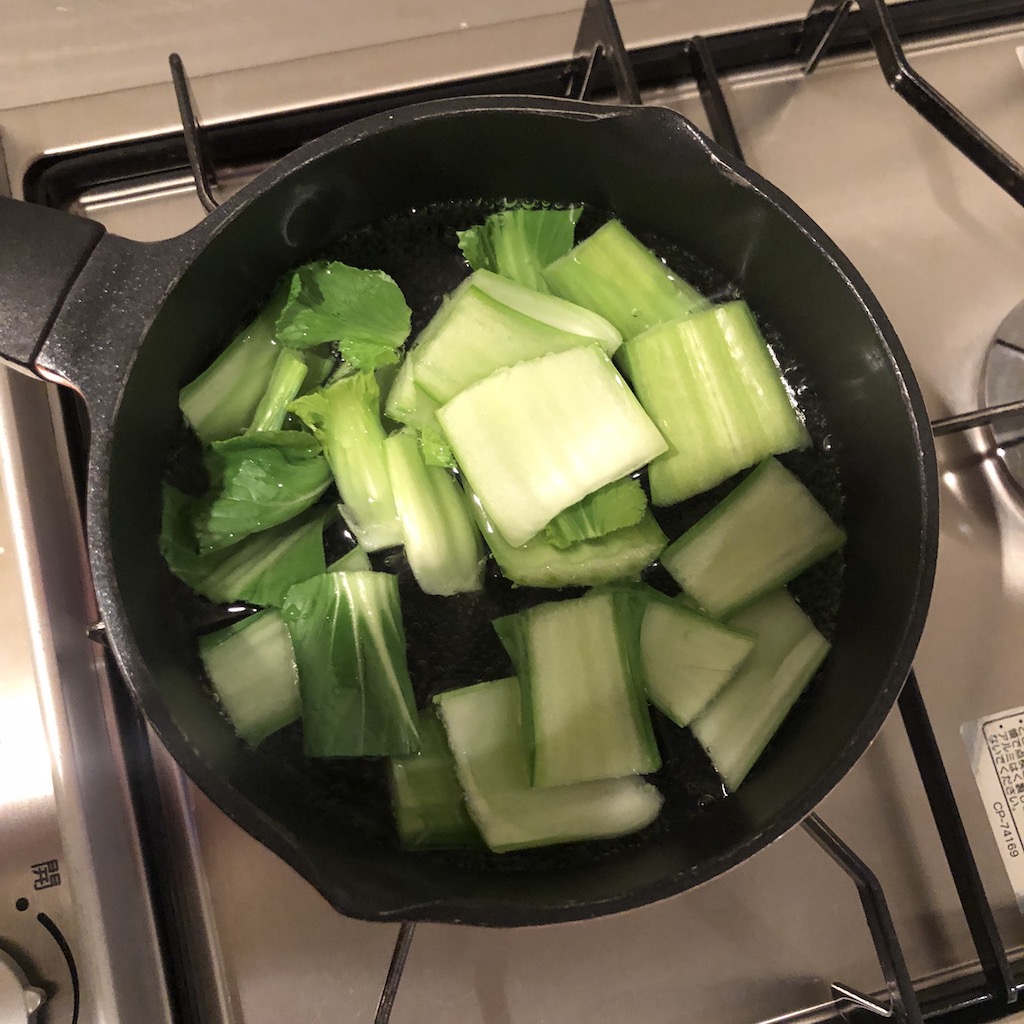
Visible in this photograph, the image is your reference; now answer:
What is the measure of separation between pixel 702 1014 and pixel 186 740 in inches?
20.7

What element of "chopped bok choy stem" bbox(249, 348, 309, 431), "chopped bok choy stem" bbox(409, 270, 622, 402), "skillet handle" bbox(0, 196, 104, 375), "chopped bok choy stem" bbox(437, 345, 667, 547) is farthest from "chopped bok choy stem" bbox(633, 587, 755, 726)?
"skillet handle" bbox(0, 196, 104, 375)

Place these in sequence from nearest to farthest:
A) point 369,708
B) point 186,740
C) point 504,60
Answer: point 186,740
point 369,708
point 504,60

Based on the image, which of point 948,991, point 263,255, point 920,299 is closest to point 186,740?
point 263,255

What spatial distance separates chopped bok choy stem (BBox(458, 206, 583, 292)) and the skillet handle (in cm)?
36

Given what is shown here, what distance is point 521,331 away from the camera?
2.61 ft

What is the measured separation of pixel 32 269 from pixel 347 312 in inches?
11.1

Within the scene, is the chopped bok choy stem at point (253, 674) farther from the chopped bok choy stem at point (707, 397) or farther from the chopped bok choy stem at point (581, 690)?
the chopped bok choy stem at point (707, 397)

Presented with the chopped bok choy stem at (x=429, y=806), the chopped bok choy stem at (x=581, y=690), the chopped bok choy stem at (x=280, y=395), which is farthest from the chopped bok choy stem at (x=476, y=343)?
the chopped bok choy stem at (x=429, y=806)

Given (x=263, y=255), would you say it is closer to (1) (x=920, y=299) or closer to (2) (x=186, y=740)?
(2) (x=186, y=740)

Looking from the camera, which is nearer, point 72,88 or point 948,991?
point 948,991

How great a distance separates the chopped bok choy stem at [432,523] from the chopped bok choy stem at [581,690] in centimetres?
7

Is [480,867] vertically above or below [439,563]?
below

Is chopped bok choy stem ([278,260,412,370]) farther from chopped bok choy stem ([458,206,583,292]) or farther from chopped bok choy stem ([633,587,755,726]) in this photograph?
chopped bok choy stem ([633,587,755,726])

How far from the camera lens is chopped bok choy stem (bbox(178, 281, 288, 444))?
0.79m
